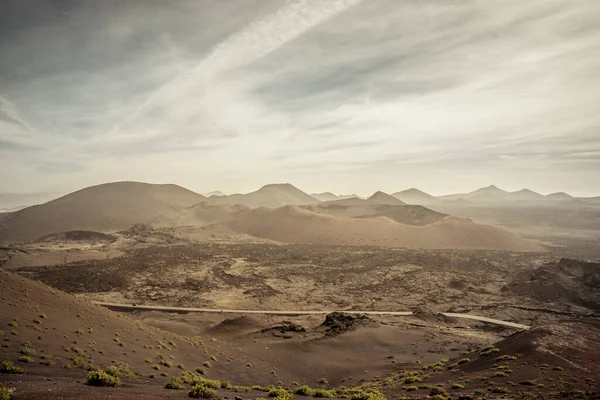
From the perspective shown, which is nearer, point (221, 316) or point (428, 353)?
point (428, 353)

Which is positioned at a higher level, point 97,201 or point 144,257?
point 97,201

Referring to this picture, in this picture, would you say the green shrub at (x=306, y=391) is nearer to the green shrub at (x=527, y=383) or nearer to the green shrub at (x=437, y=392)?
the green shrub at (x=437, y=392)

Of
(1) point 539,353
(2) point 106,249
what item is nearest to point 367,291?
(1) point 539,353

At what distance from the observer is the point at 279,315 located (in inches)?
1690

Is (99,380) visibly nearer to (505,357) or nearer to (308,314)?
(505,357)

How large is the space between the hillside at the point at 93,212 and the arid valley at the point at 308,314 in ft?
50.2

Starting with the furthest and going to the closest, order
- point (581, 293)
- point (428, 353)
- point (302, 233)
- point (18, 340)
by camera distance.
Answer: point (302, 233)
point (581, 293)
point (428, 353)
point (18, 340)

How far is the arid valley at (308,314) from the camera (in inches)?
678

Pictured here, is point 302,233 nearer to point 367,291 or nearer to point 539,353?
point 367,291

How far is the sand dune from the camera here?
100375 millimetres

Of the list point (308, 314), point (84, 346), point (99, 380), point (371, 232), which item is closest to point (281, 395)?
point (99, 380)

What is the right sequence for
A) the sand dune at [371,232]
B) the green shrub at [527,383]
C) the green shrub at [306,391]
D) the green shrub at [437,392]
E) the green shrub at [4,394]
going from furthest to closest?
the sand dune at [371,232]
the green shrub at [306,391]
the green shrub at [527,383]
the green shrub at [437,392]
the green shrub at [4,394]

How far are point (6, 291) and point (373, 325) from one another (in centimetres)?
3325

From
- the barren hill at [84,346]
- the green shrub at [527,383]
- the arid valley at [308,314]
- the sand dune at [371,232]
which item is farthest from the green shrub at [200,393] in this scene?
the sand dune at [371,232]
